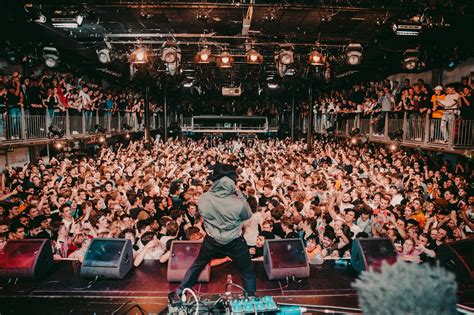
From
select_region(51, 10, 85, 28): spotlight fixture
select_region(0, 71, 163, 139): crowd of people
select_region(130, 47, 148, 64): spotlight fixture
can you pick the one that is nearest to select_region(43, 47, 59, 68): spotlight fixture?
select_region(0, 71, 163, 139): crowd of people

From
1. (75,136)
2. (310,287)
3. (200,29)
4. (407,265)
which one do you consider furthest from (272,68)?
(407,265)

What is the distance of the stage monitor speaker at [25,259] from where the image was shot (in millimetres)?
3746

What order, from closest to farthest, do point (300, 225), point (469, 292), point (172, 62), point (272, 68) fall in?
point (469, 292), point (300, 225), point (172, 62), point (272, 68)

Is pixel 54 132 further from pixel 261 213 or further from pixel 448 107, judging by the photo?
pixel 448 107

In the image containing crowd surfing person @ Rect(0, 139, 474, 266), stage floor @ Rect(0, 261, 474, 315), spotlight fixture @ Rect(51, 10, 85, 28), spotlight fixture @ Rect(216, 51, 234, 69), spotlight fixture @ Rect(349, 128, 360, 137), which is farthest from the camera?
spotlight fixture @ Rect(349, 128, 360, 137)

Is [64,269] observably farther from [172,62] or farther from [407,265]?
[172,62]

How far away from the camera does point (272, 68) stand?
15.2 m

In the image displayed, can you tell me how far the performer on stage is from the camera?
3088 mm

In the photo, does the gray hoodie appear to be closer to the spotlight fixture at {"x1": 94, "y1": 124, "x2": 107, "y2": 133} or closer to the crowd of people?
the crowd of people

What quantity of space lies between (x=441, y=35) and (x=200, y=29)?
590 centimetres

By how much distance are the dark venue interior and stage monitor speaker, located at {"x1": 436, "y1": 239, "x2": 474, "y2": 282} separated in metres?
0.02

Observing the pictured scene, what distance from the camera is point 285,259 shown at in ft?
12.6

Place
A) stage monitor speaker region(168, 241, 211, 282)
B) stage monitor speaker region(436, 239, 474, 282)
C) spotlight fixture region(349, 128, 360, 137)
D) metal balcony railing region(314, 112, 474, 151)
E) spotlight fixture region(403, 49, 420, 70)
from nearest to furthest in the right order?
stage monitor speaker region(436, 239, 474, 282), stage monitor speaker region(168, 241, 211, 282), metal balcony railing region(314, 112, 474, 151), spotlight fixture region(403, 49, 420, 70), spotlight fixture region(349, 128, 360, 137)

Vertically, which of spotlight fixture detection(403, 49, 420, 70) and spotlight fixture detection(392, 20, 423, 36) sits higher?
spotlight fixture detection(392, 20, 423, 36)
